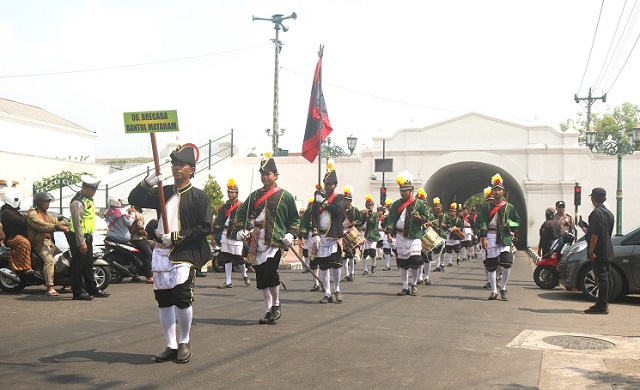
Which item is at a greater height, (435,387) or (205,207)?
(205,207)

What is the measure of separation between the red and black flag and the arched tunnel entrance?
52.3 ft

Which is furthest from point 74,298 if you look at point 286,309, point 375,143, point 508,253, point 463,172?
point 463,172

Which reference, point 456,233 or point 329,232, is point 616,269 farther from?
point 456,233

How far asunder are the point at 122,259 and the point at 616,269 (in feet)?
30.8

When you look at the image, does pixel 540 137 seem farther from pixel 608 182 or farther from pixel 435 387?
pixel 435 387

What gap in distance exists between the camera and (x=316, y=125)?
21812 mm

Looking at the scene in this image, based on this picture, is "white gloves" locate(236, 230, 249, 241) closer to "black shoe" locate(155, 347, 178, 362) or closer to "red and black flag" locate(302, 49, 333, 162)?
"black shoe" locate(155, 347, 178, 362)

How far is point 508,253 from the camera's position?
12.9 m

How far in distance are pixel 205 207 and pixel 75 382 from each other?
215 centimetres

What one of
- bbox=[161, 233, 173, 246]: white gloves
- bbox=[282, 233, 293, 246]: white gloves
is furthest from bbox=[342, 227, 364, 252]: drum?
bbox=[161, 233, 173, 246]: white gloves

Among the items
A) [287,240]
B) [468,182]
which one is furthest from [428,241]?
[468,182]

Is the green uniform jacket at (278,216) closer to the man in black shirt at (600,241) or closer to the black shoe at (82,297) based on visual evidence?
the black shoe at (82,297)

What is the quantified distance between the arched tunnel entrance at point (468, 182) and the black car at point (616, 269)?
2383cm

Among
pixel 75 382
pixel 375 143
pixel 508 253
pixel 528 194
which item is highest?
pixel 375 143
